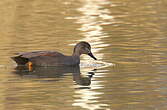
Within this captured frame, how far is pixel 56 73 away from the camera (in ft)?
48.9

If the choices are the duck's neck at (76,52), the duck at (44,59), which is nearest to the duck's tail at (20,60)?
the duck at (44,59)

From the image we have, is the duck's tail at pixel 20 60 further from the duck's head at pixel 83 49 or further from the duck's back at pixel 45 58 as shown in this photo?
the duck's head at pixel 83 49

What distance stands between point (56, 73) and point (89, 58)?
244 centimetres

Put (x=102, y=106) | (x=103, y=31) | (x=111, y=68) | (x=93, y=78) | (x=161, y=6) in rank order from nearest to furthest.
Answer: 1. (x=102, y=106)
2. (x=93, y=78)
3. (x=111, y=68)
4. (x=103, y=31)
5. (x=161, y=6)

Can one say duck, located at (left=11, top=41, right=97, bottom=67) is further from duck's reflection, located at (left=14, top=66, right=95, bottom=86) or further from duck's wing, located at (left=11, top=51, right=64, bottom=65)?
duck's reflection, located at (left=14, top=66, right=95, bottom=86)

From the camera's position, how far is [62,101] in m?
11.7

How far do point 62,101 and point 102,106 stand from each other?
76cm

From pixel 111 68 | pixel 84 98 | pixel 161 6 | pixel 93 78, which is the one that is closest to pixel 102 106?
pixel 84 98

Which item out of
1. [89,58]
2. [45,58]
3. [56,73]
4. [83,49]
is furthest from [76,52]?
[56,73]

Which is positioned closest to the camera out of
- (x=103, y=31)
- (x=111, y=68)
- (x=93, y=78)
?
(x=93, y=78)

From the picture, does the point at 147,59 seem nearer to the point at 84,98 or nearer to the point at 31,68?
the point at 31,68

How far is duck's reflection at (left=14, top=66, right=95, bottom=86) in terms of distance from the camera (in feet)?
46.0

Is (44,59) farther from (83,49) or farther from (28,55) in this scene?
(83,49)

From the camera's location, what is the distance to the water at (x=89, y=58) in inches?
466
